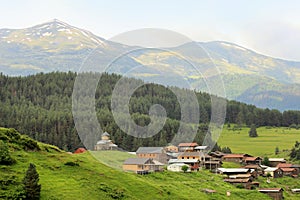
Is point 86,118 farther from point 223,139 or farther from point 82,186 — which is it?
point 223,139

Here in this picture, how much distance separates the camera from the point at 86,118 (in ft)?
184

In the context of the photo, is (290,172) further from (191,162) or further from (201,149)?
(191,162)

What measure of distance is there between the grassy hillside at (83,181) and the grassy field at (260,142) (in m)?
76.7

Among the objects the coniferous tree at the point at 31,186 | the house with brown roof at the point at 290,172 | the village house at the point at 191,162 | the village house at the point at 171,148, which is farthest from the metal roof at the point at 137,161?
the house with brown roof at the point at 290,172

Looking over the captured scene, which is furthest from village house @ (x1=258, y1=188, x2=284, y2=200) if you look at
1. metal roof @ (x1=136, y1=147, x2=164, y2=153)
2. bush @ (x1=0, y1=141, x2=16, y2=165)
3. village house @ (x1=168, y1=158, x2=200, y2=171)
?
bush @ (x1=0, y1=141, x2=16, y2=165)

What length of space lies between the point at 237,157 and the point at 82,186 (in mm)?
77309

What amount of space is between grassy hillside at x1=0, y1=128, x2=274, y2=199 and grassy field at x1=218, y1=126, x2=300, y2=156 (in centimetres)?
7671

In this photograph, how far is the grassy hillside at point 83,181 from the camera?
58.0 m

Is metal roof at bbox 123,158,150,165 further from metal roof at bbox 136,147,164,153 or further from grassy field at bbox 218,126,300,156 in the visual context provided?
grassy field at bbox 218,126,300,156

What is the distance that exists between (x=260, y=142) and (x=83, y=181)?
4789 inches

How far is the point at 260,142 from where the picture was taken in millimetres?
175250

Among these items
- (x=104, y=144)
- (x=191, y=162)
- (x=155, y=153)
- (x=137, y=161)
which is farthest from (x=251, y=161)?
(x=104, y=144)

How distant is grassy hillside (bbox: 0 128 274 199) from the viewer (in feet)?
190

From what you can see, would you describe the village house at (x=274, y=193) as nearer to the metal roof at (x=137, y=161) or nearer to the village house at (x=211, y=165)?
the village house at (x=211, y=165)
